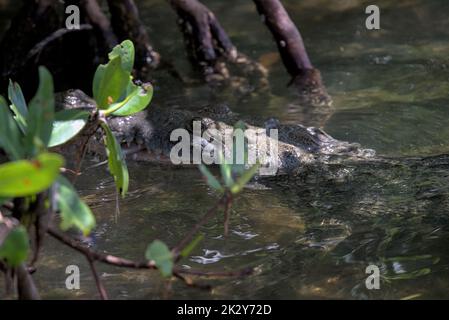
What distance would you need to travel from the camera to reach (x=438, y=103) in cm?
504

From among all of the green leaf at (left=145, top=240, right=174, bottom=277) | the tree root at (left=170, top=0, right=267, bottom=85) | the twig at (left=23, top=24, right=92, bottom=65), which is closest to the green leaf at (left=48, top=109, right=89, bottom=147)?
the green leaf at (left=145, top=240, right=174, bottom=277)

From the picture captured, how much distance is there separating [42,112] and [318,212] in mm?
1893

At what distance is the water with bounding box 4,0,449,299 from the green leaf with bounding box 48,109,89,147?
64 centimetres

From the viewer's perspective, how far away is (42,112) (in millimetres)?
1651

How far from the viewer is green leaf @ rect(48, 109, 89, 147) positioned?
6.26 feet

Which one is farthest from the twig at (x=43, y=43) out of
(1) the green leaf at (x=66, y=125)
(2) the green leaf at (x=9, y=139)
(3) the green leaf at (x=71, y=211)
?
(3) the green leaf at (x=71, y=211)

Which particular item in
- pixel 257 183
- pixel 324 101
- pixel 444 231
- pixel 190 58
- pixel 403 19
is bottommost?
pixel 444 231

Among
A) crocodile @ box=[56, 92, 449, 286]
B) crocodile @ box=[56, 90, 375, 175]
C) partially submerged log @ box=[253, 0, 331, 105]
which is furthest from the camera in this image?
partially submerged log @ box=[253, 0, 331, 105]

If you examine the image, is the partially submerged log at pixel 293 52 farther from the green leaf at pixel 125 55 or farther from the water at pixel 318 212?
the green leaf at pixel 125 55

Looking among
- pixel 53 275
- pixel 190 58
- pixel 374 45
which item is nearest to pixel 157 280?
pixel 53 275

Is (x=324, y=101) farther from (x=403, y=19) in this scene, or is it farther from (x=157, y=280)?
(x=157, y=280)

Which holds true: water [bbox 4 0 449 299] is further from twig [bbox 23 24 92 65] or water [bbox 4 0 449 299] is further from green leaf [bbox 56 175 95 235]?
twig [bbox 23 24 92 65]

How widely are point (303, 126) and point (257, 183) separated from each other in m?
0.87

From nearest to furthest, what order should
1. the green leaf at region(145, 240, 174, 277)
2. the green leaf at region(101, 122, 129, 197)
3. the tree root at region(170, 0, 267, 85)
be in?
the green leaf at region(145, 240, 174, 277) < the green leaf at region(101, 122, 129, 197) < the tree root at region(170, 0, 267, 85)
